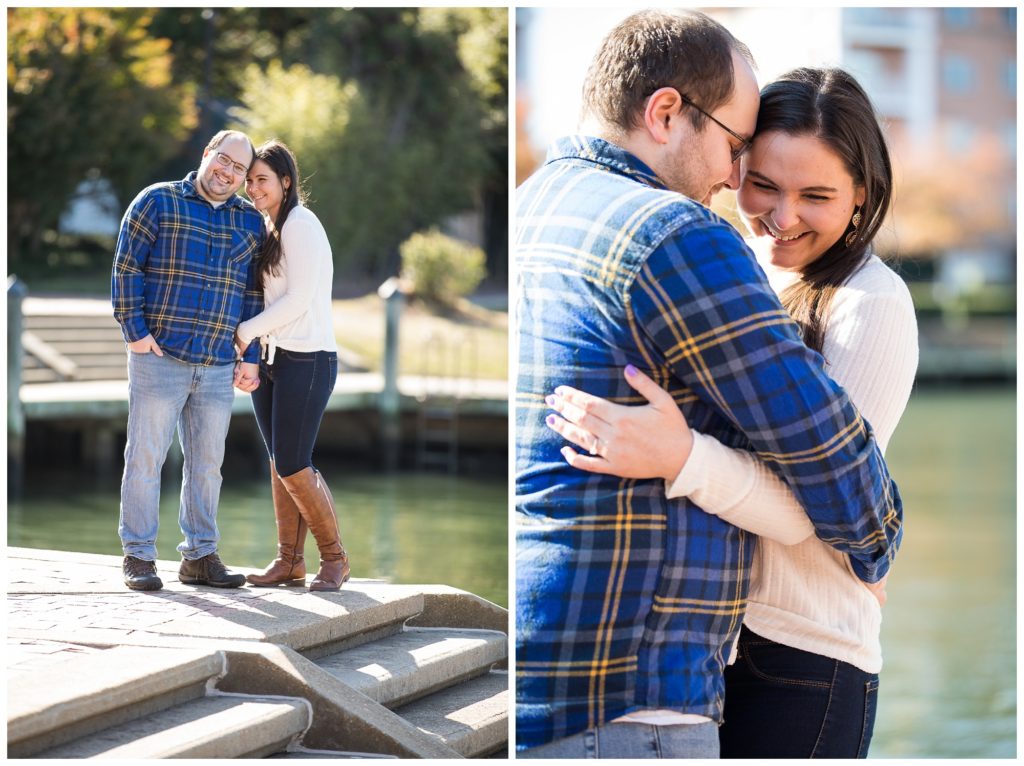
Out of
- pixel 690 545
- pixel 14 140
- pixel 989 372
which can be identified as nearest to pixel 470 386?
pixel 14 140

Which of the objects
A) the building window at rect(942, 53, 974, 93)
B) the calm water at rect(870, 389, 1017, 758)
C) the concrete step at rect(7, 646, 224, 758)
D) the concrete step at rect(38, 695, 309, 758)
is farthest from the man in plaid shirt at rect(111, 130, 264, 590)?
the building window at rect(942, 53, 974, 93)

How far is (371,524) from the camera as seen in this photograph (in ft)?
40.1

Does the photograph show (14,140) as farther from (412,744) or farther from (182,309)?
(412,744)

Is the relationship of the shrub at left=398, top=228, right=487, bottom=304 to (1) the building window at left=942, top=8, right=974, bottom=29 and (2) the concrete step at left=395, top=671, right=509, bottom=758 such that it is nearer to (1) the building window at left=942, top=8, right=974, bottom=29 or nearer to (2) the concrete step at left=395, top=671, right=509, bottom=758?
(2) the concrete step at left=395, top=671, right=509, bottom=758

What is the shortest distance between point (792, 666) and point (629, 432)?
57 centimetres

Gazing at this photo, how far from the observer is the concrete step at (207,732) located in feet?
8.12

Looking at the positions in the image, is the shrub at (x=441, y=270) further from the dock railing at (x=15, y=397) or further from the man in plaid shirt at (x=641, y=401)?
the man in plaid shirt at (x=641, y=401)

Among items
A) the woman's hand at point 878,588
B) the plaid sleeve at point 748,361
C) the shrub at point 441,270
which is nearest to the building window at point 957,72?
the shrub at point 441,270

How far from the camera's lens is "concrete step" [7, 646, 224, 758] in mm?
2406

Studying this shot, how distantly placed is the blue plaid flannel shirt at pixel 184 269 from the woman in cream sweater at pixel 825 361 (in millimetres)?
1771

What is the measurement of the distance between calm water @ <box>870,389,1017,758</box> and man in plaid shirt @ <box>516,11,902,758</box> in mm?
6408

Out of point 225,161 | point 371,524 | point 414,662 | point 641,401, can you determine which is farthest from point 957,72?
point 641,401

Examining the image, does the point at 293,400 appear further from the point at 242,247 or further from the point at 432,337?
the point at 432,337

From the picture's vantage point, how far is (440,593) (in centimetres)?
391
